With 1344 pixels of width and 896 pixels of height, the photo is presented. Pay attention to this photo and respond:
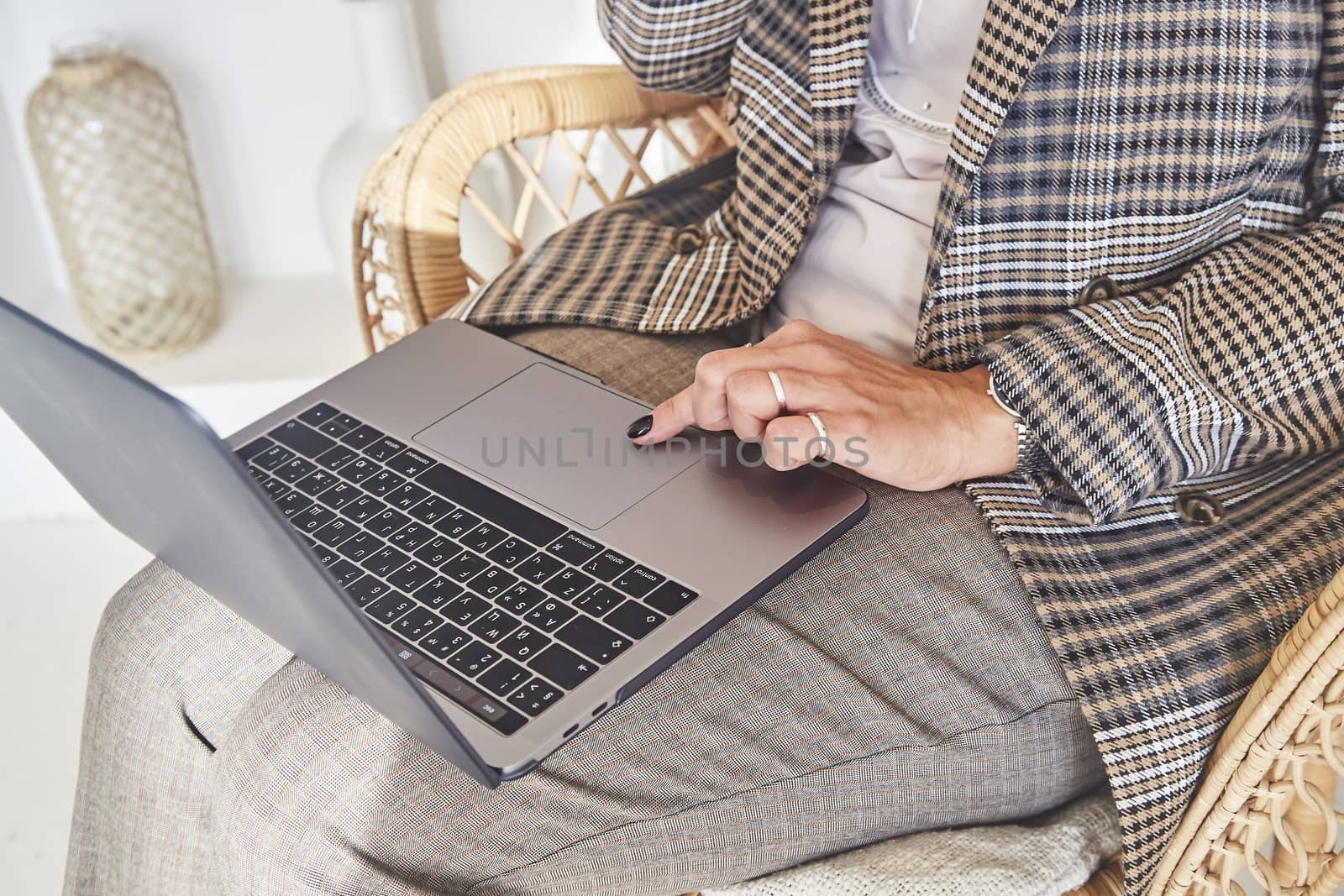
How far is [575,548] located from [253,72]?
1250 millimetres

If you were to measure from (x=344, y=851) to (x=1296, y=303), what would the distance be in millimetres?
594

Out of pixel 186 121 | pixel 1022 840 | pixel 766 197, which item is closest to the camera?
pixel 1022 840

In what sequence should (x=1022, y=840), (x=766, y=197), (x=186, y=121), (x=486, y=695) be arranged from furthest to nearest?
(x=186, y=121) < (x=766, y=197) < (x=1022, y=840) < (x=486, y=695)

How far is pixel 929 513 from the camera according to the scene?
719 mm

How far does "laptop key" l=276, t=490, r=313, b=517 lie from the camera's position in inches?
28.0

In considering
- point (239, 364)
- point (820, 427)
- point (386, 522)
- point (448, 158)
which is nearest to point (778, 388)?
point (820, 427)

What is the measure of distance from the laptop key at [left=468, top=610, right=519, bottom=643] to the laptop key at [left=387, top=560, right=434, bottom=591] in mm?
48

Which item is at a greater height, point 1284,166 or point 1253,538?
point 1284,166

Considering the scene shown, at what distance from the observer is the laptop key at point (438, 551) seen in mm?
657

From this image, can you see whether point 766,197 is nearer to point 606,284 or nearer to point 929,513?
point 606,284

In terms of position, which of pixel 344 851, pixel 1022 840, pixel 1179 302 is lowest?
pixel 1022 840

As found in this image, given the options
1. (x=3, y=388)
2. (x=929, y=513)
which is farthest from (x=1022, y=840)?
(x=3, y=388)

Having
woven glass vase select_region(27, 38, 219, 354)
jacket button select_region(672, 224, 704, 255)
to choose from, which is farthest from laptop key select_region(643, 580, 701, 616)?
Answer: woven glass vase select_region(27, 38, 219, 354)

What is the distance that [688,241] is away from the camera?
38.9 inches
